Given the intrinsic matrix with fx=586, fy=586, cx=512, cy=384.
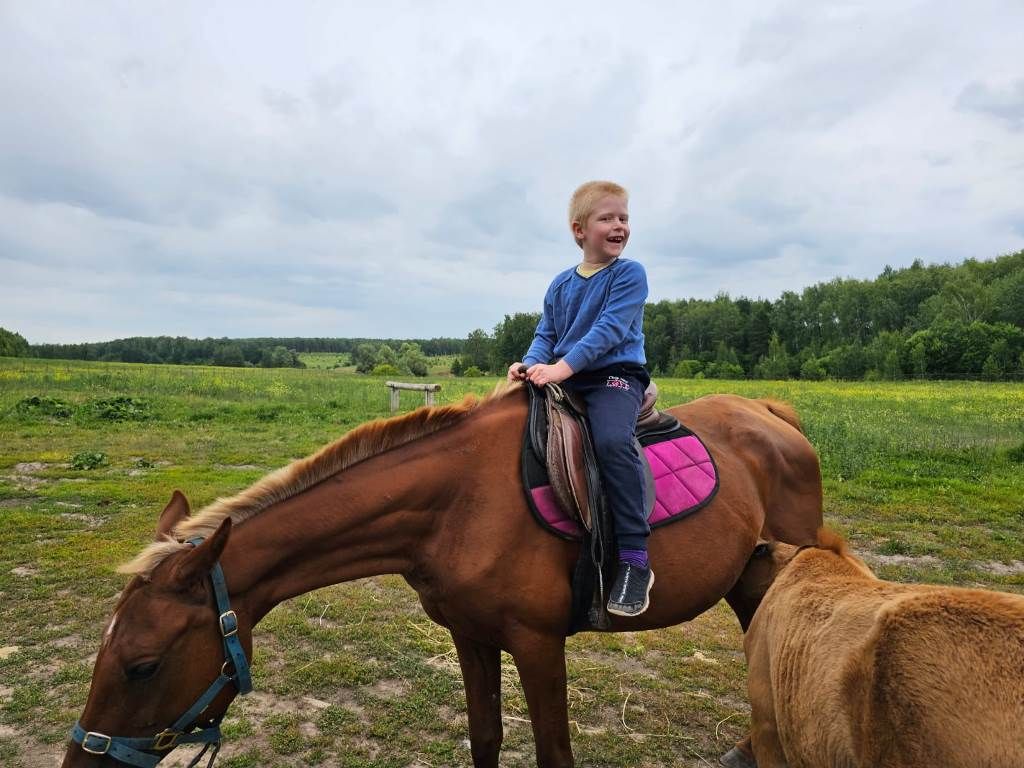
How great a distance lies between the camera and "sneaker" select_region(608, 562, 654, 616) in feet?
8.81

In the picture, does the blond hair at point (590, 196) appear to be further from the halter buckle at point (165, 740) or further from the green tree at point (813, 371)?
the green tree at point (813, 371)

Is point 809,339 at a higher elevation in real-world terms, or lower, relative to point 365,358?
higher

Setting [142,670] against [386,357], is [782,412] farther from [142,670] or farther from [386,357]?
[386,357]

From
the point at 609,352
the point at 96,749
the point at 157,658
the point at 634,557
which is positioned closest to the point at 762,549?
the point at 634,557

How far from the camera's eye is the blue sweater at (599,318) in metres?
2.97

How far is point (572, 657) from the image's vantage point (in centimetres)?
484

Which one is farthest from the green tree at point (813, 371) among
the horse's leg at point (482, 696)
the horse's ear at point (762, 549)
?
the horse's leg at point (482, 696)

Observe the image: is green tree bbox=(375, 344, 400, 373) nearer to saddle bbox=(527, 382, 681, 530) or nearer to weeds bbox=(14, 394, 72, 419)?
weeds bbox=(14, 394, 72, 419)

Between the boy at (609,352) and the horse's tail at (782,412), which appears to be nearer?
the boy at (609,352)

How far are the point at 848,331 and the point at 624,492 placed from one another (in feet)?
311

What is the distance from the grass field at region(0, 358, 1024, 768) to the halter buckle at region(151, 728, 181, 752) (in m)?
1.61

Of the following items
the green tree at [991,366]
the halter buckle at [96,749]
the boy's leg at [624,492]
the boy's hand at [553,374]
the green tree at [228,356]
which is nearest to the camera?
the halter buckle at [96,749]

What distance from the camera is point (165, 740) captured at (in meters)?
2.19

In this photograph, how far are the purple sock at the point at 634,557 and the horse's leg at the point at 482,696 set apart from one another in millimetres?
831
